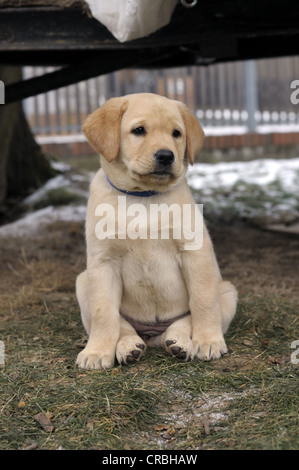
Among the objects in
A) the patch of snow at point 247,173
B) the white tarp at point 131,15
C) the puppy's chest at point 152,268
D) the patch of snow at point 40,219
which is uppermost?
the white tarp at point 131,15

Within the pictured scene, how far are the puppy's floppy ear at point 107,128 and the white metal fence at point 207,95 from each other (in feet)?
28.1

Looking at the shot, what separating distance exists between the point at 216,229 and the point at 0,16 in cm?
332

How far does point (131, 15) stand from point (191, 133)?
862 mm

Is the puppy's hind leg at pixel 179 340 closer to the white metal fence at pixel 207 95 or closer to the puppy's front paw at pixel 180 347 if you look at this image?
the puppy's front paw at pixel 180 347

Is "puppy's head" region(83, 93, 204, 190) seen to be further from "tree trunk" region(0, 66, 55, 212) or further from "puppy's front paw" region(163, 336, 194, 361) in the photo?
"tree trunk" region(0, 66, 55, 212)

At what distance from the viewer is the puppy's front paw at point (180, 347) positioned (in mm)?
3072

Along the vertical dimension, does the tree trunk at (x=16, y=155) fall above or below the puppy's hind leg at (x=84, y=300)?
below

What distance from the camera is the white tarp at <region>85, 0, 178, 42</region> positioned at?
141 inches

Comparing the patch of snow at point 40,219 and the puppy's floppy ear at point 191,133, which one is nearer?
the puppy's floppy ear at point 191,133

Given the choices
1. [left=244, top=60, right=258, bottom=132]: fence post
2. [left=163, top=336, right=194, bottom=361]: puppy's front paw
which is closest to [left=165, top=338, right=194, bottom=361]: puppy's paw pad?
[left=163, top=336, right=194, bottom=361]: puppy's front paw

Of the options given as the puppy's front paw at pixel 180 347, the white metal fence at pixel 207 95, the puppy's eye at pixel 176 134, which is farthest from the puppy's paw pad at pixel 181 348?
the white metal fence at pixel 207 95

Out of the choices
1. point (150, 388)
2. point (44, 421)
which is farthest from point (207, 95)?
point (44, 421)

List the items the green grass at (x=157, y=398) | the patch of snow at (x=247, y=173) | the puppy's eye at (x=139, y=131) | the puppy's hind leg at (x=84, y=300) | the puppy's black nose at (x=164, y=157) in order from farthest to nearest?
the patch of snow at (x=247, y=173) → the puppy's hind leg at (x=84, y=300) → the puppy's eye at (x=139, y=131) → the puppy's black nose at (x=164, y=157) → the green grass at (x=157, y=398)

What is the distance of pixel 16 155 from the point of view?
7906 millimetres
